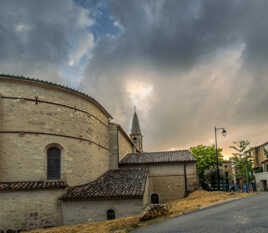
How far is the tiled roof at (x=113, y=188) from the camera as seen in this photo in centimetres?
1694

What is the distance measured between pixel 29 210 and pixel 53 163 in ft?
12.4

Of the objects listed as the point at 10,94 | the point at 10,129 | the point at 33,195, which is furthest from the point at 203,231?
the point at 10,94

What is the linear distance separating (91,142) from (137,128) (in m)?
31.9

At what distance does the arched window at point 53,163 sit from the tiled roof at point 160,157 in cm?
947

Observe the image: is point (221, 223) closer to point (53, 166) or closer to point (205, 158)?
point (53, 166)

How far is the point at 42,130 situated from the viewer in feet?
58.5

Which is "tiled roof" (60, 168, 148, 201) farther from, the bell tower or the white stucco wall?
the bell tower

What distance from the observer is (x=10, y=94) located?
17.2 meters

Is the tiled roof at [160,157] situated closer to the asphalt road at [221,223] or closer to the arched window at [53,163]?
the arched window at [53,163]

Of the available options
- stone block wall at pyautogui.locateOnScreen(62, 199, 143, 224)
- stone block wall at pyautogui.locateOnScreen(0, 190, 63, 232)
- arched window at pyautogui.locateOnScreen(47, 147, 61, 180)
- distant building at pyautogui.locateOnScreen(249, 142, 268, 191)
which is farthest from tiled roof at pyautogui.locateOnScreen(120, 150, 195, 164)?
distant building at pyautogui.locateOnScreen(249, 142, 268, 191)

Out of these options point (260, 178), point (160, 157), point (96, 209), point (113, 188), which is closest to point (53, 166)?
point (96, 209)

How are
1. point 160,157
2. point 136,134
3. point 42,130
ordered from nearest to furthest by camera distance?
point 42,130 < point 160,157 < point 136,134

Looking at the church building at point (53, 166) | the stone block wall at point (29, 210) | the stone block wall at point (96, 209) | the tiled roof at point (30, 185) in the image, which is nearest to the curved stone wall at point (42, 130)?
the church building at point (53, 166)

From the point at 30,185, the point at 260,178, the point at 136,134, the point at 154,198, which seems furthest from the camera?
the point at 136,134
